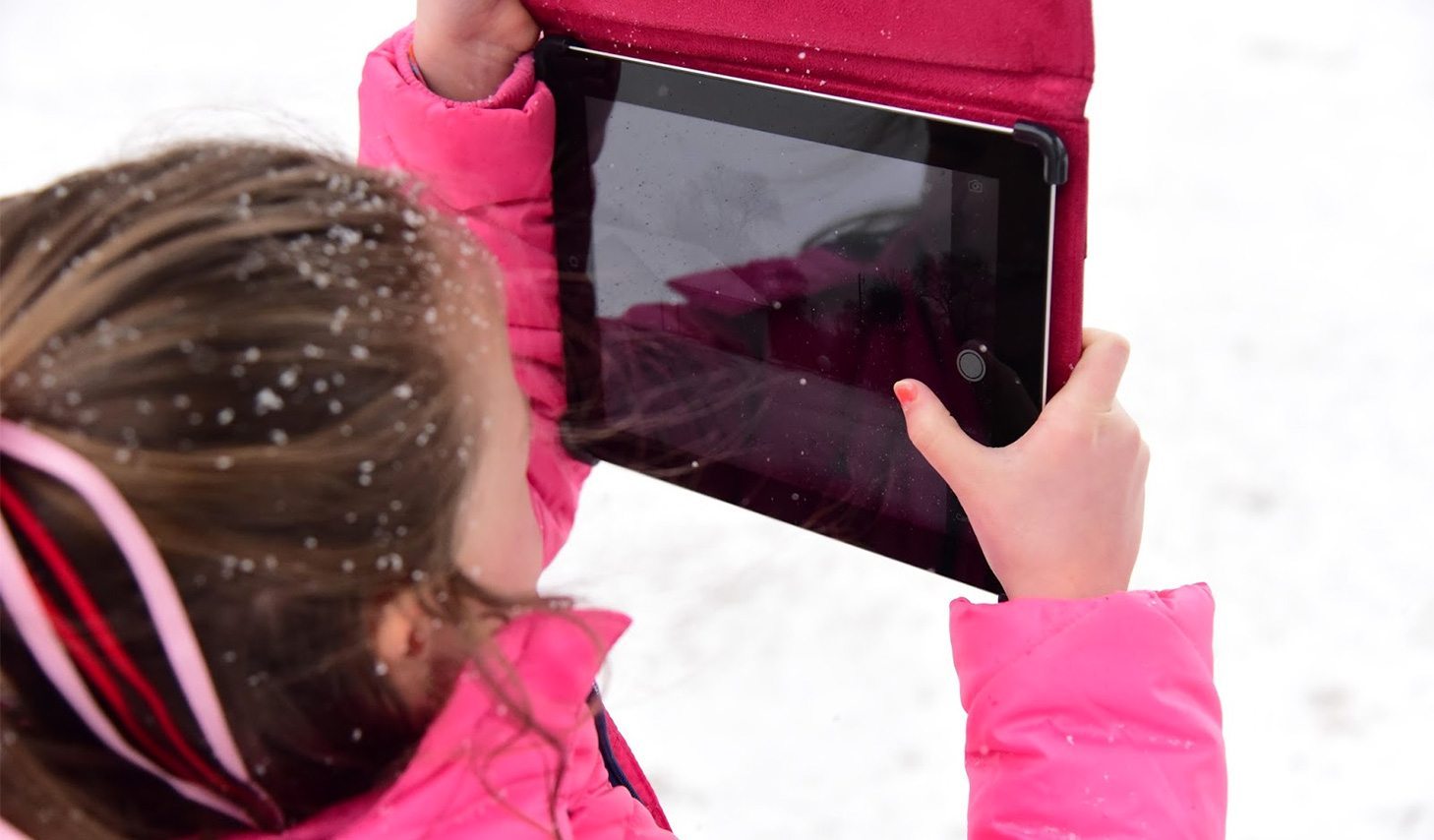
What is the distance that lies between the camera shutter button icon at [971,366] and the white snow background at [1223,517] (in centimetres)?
37

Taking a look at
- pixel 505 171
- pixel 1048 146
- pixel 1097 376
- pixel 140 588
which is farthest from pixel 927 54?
pixel 140 588

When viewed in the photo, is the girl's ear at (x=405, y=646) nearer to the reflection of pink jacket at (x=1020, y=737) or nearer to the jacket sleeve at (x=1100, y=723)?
the reflection of pink jacket at (x=1020, y=737)

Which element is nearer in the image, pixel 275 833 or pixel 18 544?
pixel 18 544

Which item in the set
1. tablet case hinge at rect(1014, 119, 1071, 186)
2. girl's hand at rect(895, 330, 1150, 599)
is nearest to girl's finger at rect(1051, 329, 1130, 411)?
girl's hand at rect(895, 330, 1150, 599)

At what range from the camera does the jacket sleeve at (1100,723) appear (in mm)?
641

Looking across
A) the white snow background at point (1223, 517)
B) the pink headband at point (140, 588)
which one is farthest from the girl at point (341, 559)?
the white snow background at point (1223, 517)

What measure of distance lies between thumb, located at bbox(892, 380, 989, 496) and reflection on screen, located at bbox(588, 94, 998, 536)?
0.01m

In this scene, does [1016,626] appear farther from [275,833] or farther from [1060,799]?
[275,833]

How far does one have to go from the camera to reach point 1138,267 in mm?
1365

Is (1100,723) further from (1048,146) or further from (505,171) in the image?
(505,171)

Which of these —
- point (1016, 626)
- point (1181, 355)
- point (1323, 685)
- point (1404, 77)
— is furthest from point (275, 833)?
point (1404, 77)

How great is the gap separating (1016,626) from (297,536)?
0.39 meters

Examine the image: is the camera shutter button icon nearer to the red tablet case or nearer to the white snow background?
the red tablet case

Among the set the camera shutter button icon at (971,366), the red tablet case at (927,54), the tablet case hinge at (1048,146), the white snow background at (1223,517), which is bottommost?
the white snow background at (1223,517)
